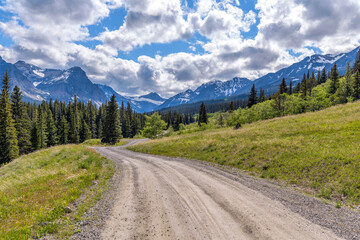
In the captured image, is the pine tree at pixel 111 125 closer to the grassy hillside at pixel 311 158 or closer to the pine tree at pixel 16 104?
the pine tree at pixel 16 104

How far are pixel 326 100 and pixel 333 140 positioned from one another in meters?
43.3

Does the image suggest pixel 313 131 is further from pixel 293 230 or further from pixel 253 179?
pixel 293 230

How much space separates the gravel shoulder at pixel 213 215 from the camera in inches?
227

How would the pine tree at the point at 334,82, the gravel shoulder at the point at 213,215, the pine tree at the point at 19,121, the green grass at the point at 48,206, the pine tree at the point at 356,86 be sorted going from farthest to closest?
the pine tree at the point at 334,82 < the pine tree at the point at 356,86 < the pine tree at the point at 19,121 < the green grass at the point at 48,206 < the gravel shoulder at the point at 213,215

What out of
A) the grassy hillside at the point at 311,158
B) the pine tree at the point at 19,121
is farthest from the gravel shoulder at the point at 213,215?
the pine tree at the point at 19,121

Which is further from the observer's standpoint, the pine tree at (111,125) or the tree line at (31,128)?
the pine tree at (111,125)

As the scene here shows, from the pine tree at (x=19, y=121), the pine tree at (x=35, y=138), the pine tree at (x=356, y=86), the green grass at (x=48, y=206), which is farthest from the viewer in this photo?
the pine tree at (x=356, y=86)

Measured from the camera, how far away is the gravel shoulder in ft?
18.9

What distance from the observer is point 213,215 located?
690 centimetres

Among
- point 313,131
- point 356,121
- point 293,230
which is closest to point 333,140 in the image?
point 313,131

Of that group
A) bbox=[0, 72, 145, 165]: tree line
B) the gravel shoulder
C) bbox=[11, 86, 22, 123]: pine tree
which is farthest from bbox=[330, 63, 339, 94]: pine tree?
bbox=[11, 86, 22, 123]: pine tree

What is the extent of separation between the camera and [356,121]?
1867 cm

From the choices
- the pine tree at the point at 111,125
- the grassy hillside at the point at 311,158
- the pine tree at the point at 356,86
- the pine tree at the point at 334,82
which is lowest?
the grassy hillside at the point at 311,158

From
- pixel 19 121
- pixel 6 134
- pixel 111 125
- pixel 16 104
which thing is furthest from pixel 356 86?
pixel 16 104
